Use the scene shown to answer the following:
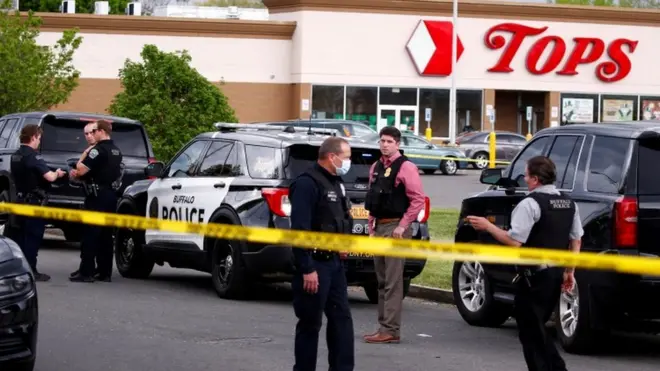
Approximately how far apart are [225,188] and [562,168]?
410 centimetres

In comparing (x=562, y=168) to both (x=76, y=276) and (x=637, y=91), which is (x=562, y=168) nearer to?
(x=76, y=276)

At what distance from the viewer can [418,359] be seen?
1136 centimetres

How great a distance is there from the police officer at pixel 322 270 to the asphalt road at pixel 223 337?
1.30m

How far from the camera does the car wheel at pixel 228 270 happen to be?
47.6ft

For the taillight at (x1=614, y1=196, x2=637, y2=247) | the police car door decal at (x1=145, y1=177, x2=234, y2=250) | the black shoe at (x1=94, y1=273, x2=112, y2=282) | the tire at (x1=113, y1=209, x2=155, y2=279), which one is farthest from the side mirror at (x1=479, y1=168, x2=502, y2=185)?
the black shoe at (x1=94, y1=273, x2=112, y2=282)

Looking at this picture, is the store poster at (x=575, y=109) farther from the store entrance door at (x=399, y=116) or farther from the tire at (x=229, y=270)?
the tire at (x=229, y=270)

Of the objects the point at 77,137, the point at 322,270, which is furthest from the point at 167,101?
the point at 322,270

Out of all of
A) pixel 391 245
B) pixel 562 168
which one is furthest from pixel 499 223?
pixel 391 245

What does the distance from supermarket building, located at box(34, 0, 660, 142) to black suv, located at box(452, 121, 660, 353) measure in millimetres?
41059

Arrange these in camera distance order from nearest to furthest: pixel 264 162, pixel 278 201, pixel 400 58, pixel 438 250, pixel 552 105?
pixel 438 250 < pixel 278 201 < pixel 264 162 < pixel 400 58 < pixel 552 105

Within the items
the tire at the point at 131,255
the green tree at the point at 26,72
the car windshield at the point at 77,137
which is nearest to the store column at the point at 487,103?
the green tree at the point at 26,72

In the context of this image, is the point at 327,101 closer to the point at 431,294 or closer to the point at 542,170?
the point at 431,294

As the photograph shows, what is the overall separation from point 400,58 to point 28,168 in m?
40.6

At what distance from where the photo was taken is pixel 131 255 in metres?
17.1
